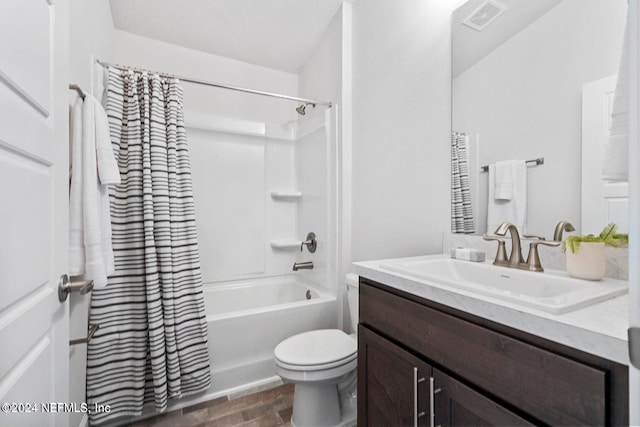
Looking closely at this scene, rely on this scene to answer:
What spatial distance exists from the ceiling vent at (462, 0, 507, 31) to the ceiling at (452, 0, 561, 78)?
2 centimetres

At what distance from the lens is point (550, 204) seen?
114cm

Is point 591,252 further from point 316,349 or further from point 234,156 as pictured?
point 234,156

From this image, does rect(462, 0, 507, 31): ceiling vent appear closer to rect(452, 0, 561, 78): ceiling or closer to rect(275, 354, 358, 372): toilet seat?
rect(452, 0, 561, 78): ceiling

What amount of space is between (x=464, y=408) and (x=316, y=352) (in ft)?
2.51

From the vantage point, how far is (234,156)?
2.46 metres

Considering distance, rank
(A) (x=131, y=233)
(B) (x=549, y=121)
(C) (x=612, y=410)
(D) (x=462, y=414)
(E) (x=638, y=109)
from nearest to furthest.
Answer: (E) (x=638, y=109), (C) (x=612, y=410), (D) (x=462, y=414), (B) (x=549, y=121), (A) (x=131, y=233)

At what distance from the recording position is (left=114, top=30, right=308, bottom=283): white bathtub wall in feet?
7.59

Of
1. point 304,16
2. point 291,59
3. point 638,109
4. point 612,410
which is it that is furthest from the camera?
point 291,59

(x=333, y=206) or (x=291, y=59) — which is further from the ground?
(x=291, y=59)

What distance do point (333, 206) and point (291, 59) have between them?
1447 mm

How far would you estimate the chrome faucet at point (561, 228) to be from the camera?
42.3 inches

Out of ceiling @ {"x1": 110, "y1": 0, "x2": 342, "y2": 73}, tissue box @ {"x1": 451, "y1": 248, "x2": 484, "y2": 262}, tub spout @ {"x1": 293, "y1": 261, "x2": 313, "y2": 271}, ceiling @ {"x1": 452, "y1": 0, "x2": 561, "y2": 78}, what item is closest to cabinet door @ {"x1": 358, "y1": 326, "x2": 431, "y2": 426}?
tissue box @ {"x1": 451, "y1": 248, "x2": 484, "y2": 262}

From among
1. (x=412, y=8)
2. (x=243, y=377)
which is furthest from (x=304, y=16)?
(x=243, y=377)

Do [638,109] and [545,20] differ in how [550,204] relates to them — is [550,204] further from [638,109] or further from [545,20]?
[638,109]
